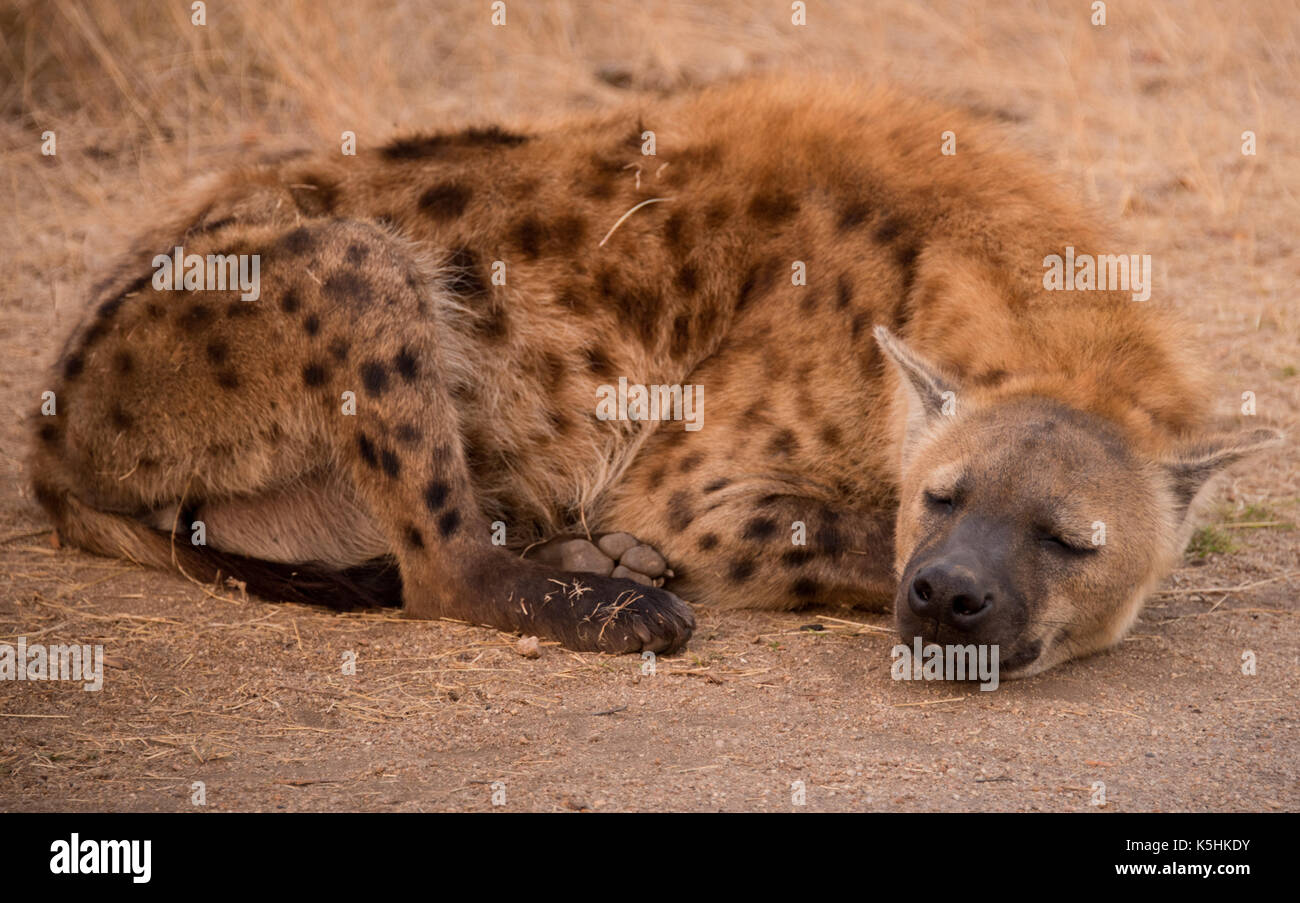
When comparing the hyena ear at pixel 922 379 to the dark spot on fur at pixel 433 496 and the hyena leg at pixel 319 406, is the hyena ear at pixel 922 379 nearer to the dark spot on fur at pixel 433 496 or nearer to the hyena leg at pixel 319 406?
the hyena leg at pixel 319 406

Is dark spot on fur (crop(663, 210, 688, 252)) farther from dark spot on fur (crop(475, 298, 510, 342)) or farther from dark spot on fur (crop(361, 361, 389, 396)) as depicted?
dark spot on fur (crop(361, 361, 389, 396))

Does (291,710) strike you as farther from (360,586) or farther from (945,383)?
(945,383)

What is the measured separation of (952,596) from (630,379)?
110cm

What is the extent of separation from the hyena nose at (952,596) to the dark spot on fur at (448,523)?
1.00 meters

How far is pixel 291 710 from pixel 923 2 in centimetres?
562

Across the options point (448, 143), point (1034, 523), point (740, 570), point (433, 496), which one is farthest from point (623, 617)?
point (448, 143)

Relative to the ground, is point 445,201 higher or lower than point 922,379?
higher

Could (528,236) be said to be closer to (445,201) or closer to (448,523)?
(445,201)

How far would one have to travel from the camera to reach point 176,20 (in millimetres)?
5883

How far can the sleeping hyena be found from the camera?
110 inches

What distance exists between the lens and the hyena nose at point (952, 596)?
8.07ft

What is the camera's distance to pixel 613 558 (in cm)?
323

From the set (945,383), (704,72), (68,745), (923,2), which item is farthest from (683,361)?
(923,2)

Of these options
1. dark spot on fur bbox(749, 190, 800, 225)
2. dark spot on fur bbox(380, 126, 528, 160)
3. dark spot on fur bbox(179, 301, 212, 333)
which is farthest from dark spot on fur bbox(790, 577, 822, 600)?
dark spot on fur bbox(179, 301, 212, 333)
